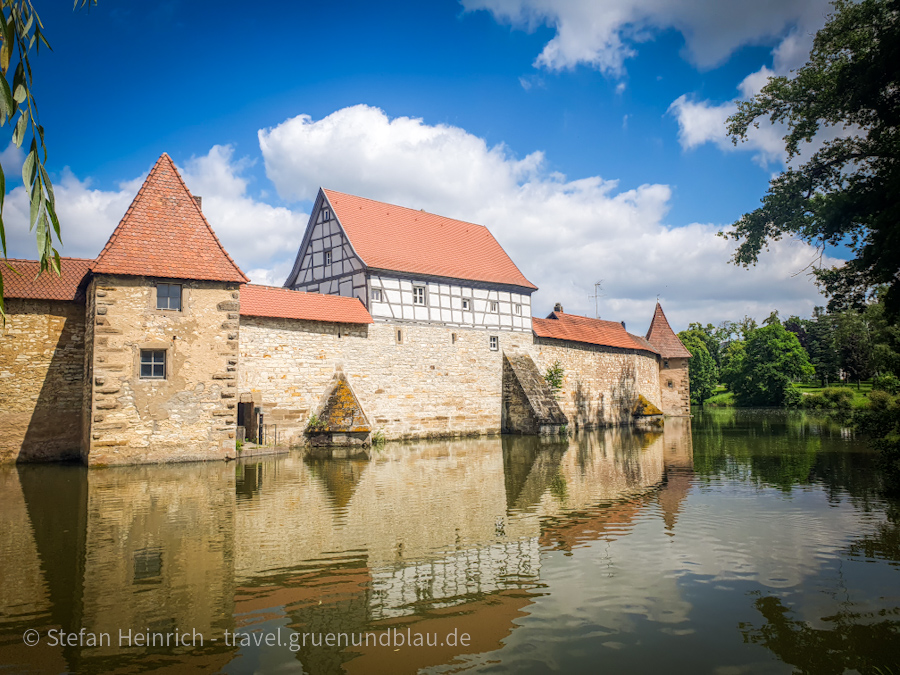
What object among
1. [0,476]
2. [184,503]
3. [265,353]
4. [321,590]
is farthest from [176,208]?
[321,590]

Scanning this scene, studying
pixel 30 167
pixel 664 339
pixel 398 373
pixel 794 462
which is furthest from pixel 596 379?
pixel 30 167

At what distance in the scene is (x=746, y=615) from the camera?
4.70 m

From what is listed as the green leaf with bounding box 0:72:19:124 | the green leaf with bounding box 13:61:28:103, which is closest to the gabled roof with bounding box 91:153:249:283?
the green leaf with bounding box 13:61:28:103

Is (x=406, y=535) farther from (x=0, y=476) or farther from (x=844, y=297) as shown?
(x=844, y=297)

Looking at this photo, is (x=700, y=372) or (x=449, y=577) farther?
(x=700, y=372)

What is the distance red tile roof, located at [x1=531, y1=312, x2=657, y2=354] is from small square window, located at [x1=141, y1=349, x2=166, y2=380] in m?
17.2

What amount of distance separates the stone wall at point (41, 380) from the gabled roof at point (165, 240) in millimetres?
2403

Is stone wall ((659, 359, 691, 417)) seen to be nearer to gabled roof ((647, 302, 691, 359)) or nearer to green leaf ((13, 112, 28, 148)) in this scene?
gabled roof ((647, 302, 691, 359))

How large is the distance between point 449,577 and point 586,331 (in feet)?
91.5

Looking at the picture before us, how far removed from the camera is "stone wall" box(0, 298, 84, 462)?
46.9ft

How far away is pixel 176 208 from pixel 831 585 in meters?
16.1

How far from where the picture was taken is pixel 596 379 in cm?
3169

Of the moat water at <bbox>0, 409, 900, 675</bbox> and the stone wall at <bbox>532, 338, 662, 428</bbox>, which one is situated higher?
the stone wall at <bbox>532, 338, 662, 428</bbox>

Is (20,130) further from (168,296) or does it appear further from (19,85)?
(168,296)
